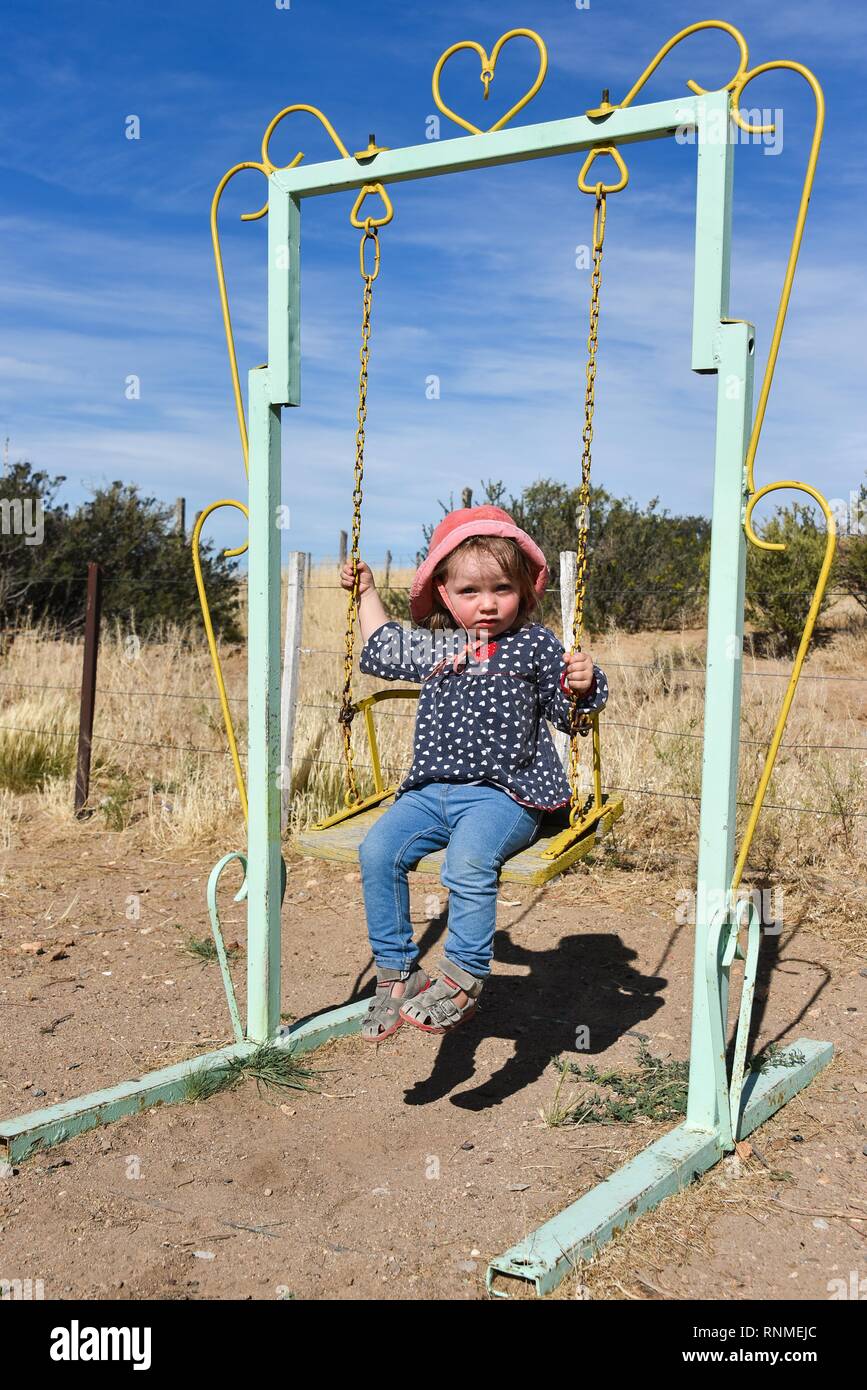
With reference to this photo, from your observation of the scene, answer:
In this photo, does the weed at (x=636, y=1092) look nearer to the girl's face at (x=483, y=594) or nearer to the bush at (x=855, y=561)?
the girl's face at (x=483, y=594)

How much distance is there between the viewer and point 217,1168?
10.8 ft

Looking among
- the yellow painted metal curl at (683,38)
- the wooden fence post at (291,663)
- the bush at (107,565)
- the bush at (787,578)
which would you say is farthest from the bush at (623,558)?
the yellow painted metal curl at (683,38)

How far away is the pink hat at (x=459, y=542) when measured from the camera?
11.8 feet

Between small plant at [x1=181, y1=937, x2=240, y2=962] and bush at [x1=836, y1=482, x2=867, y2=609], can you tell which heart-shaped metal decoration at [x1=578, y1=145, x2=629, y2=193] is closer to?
small plant at [x1=181, y1=937, x2=240, y2=962]

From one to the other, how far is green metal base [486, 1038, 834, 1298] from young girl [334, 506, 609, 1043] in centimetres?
57

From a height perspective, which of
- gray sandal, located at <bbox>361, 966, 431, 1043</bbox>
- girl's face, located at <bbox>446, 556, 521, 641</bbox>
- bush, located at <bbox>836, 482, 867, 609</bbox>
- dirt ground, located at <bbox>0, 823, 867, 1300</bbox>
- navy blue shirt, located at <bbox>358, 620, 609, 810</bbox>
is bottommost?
dirt ground, located at <bbox>0, 823, 867, 1300</bbox>

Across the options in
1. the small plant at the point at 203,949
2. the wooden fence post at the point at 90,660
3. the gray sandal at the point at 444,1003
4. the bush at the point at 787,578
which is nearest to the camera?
the gray sandal at the point at 444,1003

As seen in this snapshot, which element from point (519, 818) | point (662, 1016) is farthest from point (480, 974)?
point (662, 1016)

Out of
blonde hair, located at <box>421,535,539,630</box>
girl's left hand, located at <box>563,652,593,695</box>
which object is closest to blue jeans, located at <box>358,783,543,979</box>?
girl's left hand, located at <box>563,652,593,695</box>

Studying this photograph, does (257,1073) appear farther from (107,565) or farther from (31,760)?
(107,565)

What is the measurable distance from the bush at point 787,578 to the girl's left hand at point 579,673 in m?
9.82

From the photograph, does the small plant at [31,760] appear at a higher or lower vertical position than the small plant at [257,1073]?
higher

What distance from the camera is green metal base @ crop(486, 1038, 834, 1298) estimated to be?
8.52 feet

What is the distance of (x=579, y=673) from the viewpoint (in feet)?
10.8
